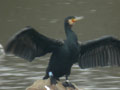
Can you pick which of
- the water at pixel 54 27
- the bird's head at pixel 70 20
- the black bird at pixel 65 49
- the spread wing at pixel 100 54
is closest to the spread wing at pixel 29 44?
the black bird at pixel 65 49

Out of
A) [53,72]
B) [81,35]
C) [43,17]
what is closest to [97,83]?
[53,72]

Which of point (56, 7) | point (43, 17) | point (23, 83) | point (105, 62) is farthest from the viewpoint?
point (56, 7)

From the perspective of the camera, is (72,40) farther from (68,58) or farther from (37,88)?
(37,88)

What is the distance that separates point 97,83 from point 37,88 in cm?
A: 334

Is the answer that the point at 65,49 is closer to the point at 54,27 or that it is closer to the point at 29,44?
the point at 29,44

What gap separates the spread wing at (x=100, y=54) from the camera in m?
9.81

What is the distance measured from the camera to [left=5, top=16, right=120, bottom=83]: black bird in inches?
353

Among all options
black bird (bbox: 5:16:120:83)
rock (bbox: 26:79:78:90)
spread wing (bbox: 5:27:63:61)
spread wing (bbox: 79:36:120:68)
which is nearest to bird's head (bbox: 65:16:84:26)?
black bird (bbox: 5:16:120:83)

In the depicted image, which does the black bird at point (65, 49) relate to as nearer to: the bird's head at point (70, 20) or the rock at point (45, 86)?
the bird's head at point (70, 20)

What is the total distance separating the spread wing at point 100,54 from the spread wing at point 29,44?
0.69 meters

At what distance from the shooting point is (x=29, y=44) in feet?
30.0

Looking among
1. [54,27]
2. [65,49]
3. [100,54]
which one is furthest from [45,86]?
[54,27]

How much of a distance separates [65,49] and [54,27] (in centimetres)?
976

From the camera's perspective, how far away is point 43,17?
21844 millimetres
